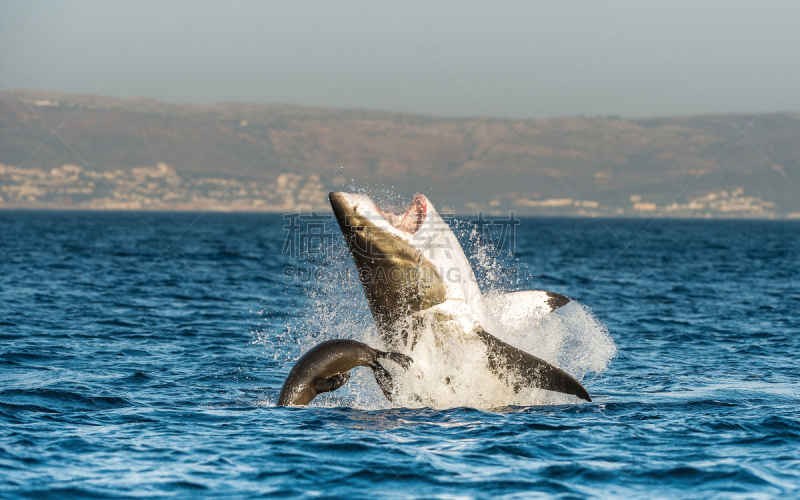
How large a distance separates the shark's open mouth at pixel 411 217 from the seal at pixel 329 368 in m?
2.12

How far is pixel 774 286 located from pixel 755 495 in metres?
34.1

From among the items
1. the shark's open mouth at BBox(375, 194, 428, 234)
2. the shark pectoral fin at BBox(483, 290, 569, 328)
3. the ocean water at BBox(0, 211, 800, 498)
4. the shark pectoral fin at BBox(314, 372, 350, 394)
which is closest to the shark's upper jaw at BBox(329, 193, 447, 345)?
the shark's open mouth at BBox(375, 194, 428, 234)

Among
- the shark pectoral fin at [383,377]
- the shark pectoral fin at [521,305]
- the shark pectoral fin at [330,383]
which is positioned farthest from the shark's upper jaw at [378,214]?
the shark pectoral fin at [521,305]

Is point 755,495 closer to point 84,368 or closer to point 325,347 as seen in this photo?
point 325,347

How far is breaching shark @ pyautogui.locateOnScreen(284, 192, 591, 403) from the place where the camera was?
1221cm

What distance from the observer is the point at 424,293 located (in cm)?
1269

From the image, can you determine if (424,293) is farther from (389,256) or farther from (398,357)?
(398,357)

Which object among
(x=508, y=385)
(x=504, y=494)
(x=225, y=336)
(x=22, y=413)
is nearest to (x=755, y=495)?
(x=504, y=494)

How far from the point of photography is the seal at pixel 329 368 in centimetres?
1220

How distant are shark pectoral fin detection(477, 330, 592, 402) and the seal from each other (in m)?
1.87

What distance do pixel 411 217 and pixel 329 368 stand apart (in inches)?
113

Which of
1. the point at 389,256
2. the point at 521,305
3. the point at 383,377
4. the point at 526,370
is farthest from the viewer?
the point at 521,305

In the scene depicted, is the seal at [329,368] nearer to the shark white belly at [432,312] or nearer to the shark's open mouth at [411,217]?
the shark white belly at [432,312]

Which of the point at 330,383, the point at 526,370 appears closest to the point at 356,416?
the point at 330,383
